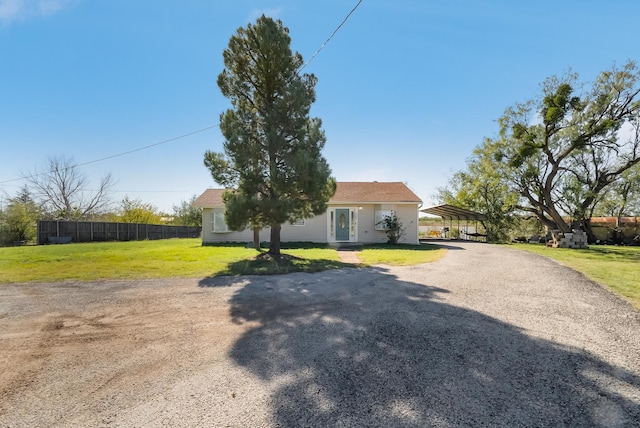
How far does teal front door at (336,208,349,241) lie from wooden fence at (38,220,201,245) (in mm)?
15558

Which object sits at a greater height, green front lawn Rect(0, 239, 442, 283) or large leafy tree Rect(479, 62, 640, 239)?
large leafy tree Rect(479, 62, 640, 239)

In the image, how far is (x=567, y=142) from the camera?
1794cm

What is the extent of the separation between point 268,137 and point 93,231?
56.6 feet

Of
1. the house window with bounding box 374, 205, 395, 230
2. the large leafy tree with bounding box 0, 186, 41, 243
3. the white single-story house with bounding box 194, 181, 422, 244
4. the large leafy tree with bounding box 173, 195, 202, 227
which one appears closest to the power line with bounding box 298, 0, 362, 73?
the white single-story house with bounding box 194, 181, 422, 244

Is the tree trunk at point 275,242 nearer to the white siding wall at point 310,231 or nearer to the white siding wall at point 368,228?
the white siding wall at point 310,231

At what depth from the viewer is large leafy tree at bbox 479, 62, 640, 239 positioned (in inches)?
645

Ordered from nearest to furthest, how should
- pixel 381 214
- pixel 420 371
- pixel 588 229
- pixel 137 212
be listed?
pixel 420 371
pixel 381 214
pixel 588 229
pixel 137 212

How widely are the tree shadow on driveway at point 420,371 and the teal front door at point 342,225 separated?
40.2 ft

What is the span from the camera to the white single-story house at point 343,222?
55.4 feet

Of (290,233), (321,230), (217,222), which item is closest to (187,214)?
(217,222)

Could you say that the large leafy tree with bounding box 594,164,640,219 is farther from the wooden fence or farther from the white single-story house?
the wooden fence

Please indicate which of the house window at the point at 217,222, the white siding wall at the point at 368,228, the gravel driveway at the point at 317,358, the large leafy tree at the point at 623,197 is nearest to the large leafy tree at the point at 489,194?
the large leafy tree at the point at 623,197

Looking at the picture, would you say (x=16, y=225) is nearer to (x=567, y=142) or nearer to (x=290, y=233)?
(x=290, y=233)

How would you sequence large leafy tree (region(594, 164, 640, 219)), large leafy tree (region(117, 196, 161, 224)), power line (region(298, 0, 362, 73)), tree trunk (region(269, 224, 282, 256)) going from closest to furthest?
power line (region(298, 0, 362, 73)) → tree trunk (region(269, 224, 282, 256)) → large leafy tree (region(594, 164, 640, 219)) → large leafy tree (region(117, 196, 161, 224))
